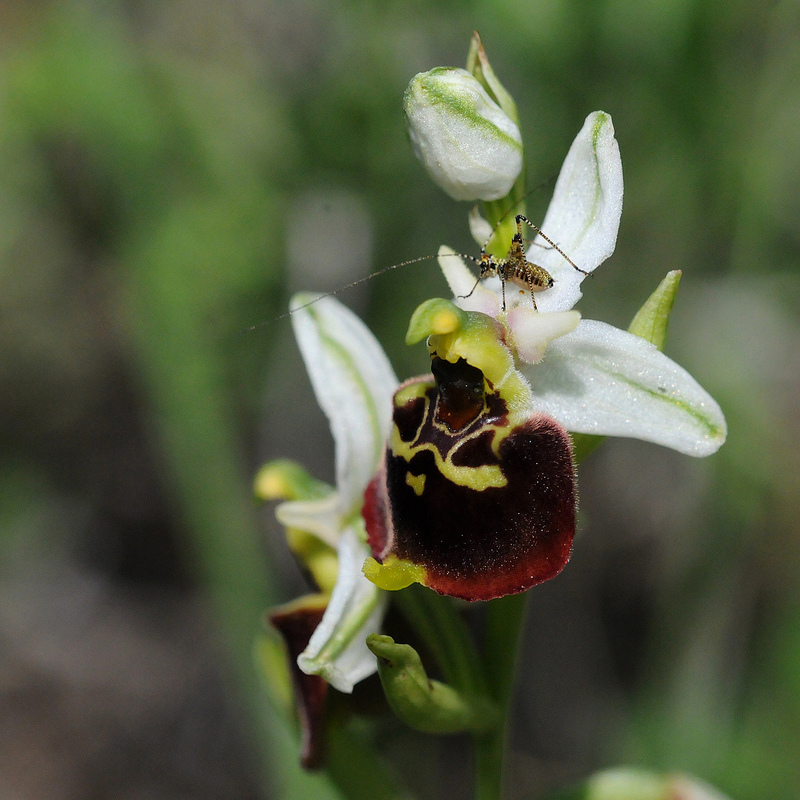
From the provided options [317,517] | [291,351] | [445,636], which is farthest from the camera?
[291,351]

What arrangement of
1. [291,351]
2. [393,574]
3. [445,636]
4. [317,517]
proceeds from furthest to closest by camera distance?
[291,351]
[317,517]
[445,636]
[393,574]

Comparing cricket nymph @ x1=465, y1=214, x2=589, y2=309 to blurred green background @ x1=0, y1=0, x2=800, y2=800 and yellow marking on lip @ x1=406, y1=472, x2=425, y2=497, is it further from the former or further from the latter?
blurred green background @ x1=0, y1=0, x2=800, y2=800

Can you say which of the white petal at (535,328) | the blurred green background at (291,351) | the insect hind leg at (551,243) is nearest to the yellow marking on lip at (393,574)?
the white petal at (535,328)

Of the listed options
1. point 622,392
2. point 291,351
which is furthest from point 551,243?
point 291,351

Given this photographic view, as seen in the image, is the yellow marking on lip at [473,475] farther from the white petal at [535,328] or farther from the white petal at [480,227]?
the white petal at [480,227]

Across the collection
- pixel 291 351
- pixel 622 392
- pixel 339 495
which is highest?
pixel 622 392

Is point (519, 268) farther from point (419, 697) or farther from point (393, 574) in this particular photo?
point (419, 697)
